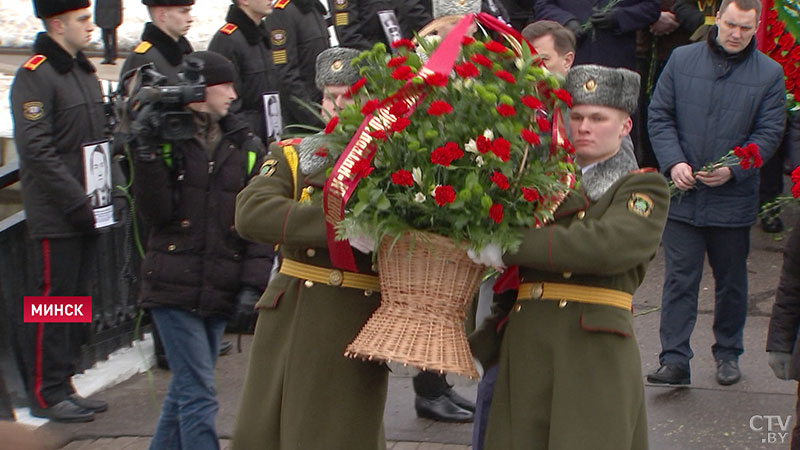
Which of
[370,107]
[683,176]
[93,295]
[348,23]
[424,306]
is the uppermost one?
[348,23]

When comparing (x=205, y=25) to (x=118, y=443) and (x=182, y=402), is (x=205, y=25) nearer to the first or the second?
(x=118, y=443)

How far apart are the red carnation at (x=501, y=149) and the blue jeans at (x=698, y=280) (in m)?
3.32

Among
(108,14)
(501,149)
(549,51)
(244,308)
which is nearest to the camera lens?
(501,149)

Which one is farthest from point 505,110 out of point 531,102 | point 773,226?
point 773,226

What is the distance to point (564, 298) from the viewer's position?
3922 millimetres

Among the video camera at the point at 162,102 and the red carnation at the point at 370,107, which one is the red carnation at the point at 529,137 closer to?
the red carnation at the point at 370,107

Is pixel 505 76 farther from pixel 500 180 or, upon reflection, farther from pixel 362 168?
pixel 362 168

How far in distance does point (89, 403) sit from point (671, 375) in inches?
121

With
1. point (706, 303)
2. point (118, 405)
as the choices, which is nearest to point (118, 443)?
point (118, 405)

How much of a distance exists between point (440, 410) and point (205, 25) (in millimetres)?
5029

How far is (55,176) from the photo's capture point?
605cm

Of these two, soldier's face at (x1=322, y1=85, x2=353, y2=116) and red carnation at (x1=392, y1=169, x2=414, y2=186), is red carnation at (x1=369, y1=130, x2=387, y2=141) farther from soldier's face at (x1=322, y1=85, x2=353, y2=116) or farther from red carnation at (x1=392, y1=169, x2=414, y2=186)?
soldier's face at (x1=322, y1=85, x2=353, y2=116)

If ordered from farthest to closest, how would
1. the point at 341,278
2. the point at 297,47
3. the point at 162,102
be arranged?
the point at 297,47 < the point at 162,102 < the point at 341,278

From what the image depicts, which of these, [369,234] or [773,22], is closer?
[369,234]
